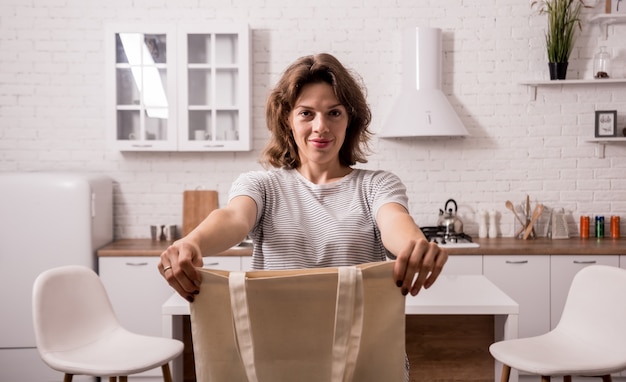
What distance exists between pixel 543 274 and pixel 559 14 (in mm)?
1805

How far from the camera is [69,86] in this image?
485 centimetres

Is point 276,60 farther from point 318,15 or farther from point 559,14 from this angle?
point 559,14

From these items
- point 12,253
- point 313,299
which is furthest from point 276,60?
point 313,299

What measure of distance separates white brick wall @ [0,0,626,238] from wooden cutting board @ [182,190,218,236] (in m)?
0.08

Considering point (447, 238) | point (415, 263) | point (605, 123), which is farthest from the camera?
point (605, 123)

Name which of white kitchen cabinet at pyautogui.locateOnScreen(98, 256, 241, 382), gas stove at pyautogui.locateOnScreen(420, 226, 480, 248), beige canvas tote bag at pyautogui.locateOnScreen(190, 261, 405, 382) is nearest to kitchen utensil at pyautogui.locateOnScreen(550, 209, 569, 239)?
gas stove at pyautogui.locateOnScreen(420, 226, 480, 248)

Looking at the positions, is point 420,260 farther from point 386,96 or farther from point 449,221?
point 386,96

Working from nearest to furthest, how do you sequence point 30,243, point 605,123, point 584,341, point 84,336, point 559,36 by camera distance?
point 584,341 < point 84,336 < point 30,243 < point 559,36 < point 605,123

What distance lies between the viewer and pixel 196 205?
4.86 m

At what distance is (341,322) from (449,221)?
11.8 feet

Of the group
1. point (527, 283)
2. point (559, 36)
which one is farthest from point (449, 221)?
point (559, 36)

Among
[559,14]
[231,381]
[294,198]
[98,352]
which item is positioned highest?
[559,14]

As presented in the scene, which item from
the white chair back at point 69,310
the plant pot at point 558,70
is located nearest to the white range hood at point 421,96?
the plant pot at point 558,70

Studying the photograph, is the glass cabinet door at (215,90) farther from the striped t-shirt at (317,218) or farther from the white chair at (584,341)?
the striped t-shirt at (317,218)
